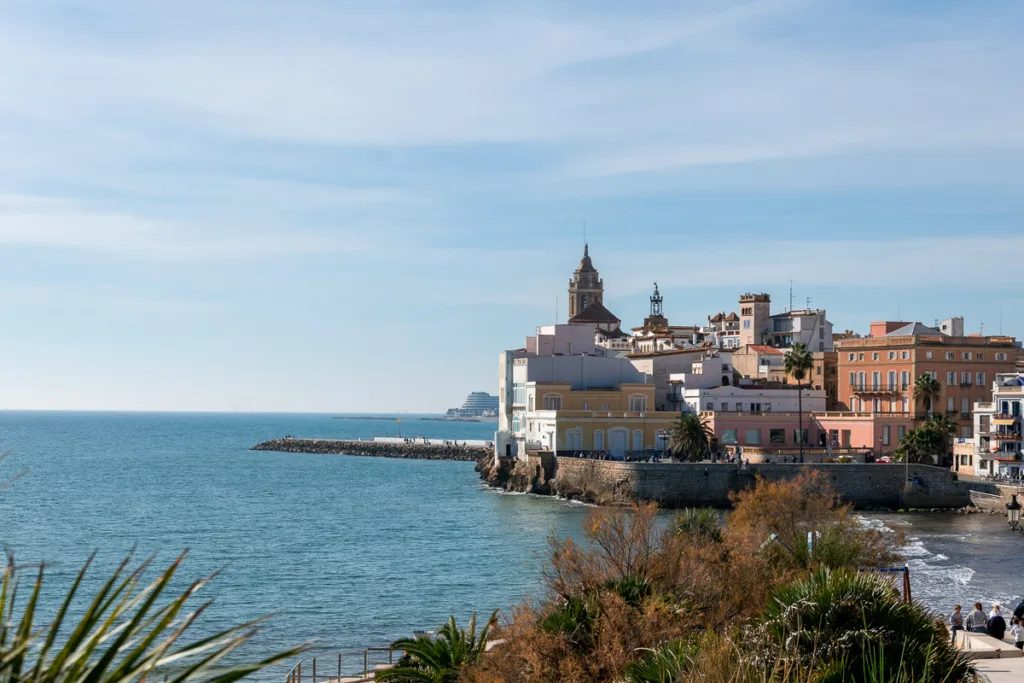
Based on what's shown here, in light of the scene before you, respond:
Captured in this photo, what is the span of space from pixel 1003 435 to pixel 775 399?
17.0 meters

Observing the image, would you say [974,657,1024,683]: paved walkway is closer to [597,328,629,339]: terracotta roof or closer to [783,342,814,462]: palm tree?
[783,342,814,462]: palm tree

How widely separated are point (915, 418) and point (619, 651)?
2445 inches

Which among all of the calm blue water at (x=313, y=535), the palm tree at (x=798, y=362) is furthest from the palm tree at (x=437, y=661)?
the palm tree at (x=798, y=362)

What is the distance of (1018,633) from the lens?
79.2ft

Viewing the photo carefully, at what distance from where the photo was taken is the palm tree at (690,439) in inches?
2844

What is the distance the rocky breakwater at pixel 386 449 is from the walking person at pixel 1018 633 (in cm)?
8033

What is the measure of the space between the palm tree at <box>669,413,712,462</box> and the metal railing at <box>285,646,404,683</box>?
45.3 metres

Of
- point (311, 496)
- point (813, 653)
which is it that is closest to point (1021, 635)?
point (813, 653)

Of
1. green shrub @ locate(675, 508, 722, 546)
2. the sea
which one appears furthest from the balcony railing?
green shrub @ locate(675, 508, 722, 546)

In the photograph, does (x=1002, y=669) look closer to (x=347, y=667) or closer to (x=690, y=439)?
(x=347, y=667)

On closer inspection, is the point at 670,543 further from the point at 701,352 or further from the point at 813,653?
the point at 701,352

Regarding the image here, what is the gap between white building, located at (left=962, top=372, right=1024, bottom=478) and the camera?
213ft

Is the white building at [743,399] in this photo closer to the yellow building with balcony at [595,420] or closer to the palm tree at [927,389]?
the yellow building with balcony at [595,420]

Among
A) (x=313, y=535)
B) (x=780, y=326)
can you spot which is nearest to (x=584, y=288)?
(x=780, y=326)
